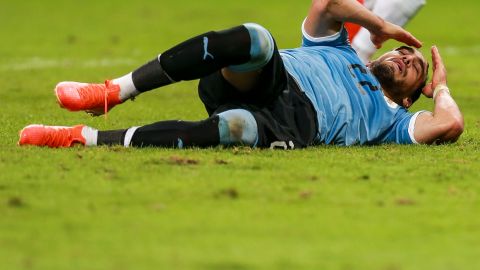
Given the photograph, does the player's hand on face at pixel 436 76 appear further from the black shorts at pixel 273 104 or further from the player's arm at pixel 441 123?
the black shorts at pixel 273 104

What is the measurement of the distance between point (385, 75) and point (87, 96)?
6.15 ft

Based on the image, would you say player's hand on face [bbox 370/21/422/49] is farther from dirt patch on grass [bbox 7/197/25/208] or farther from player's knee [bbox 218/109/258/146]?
dirt patch on grass [bbox 7/197/25/208]

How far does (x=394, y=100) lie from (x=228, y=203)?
2.51m

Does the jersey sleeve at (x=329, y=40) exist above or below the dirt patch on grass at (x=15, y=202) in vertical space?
above

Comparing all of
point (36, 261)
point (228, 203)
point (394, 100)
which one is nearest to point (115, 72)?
point (394, 100)

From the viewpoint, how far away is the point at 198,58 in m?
6.29

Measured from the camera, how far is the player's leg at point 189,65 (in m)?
6.26

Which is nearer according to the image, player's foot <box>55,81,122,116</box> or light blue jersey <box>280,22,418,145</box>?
player's foot <box>55,81,122,116</box>

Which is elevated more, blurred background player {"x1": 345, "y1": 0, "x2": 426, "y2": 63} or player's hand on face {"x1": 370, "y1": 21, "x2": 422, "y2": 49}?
player's hand on face {"x1": 370, "y1": 21, "x2": 422, "y2": 49}

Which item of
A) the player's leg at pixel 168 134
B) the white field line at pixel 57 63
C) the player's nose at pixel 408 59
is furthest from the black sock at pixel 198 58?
the white field line at pixel 57 63

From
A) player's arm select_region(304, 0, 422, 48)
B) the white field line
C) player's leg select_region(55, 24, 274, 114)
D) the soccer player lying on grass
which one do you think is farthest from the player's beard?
the white field line

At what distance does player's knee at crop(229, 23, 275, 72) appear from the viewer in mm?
6270

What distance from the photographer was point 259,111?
258 inches

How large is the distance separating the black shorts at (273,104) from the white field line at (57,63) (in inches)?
251
